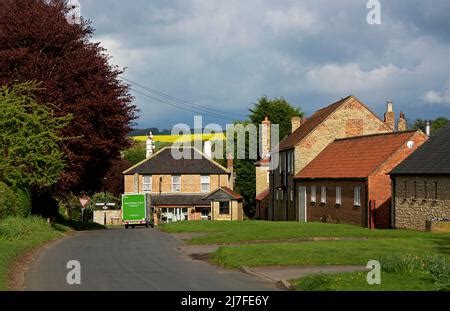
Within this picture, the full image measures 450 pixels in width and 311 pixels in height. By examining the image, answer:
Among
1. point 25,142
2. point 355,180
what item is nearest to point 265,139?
point 355,180

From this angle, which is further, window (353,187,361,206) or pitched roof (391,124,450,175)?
window (353,187,361,206)

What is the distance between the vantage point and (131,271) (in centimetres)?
2225

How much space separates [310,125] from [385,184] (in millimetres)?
19872

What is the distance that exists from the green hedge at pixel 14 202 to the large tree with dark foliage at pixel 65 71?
3.97 m

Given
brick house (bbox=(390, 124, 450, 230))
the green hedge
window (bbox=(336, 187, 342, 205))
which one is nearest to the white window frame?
window (bbox=(336, 187, 342, 205))

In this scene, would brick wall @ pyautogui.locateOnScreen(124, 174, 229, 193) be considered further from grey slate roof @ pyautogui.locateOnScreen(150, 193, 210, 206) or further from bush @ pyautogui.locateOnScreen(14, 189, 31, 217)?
bush @ pyautogui.locateOnScreen(14, 189, 31, 217)

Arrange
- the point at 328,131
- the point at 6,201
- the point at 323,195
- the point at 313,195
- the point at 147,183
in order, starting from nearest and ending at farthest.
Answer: the point at 6,201 < the point at 323,195 < the point at 313,195 < the point at 328,131 < the point at 147,183

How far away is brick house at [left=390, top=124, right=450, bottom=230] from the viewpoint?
4000cm

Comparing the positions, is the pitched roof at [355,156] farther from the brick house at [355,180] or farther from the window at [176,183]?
the window at [176,183]

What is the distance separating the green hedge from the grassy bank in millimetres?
415

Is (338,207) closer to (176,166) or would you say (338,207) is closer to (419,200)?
(419,200)

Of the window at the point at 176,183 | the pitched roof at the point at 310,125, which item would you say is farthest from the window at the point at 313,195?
the window at the point at 176,183
